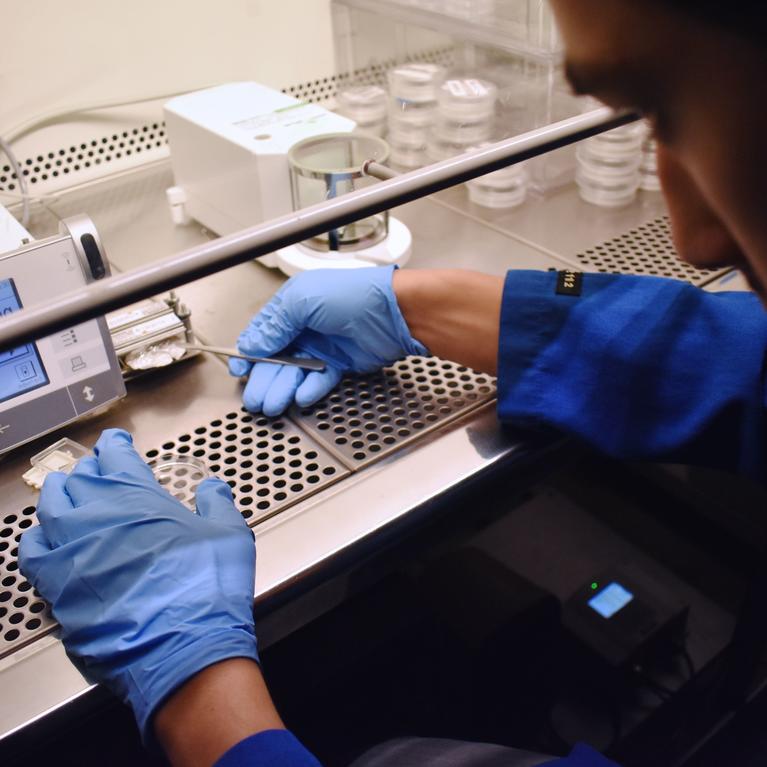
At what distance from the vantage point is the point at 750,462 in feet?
3.36

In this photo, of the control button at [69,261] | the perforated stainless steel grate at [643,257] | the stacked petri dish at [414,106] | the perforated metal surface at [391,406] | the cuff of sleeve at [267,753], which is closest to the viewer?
the cuff of sleeve at [267,753]

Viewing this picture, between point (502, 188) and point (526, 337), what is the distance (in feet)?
2.20

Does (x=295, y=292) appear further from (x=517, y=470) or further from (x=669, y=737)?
(x=669, y=737)

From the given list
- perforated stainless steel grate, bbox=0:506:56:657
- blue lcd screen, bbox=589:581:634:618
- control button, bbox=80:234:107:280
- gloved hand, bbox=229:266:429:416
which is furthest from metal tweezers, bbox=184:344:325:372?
blue lcd screen, bbox=589:581:634:618

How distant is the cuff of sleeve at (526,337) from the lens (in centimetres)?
109

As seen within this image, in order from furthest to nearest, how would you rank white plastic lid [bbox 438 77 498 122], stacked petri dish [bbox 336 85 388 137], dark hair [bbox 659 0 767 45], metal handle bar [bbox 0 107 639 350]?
stacked petri dish [bbox 336 85 388 137], white plastic lid [bbox 438 77 498 122], metal handle bar [bbox 0 107 639 350], dark hair [bbox 659 0 767 45]

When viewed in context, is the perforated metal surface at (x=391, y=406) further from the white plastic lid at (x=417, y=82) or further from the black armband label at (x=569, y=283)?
Answer: the white plastic lid at (x=417, y=82)

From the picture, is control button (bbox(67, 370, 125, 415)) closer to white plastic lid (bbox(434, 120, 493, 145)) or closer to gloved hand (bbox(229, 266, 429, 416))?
gloved hand (bbox(229, 266, 429, 416))

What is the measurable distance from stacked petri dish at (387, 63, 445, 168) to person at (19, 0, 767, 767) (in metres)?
0.64

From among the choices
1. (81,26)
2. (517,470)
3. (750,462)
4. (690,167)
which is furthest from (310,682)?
(81,26)

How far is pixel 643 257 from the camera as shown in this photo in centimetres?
151

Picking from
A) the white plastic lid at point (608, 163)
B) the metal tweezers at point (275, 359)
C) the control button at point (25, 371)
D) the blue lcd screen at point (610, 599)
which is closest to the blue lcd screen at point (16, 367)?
the control button at point (25, 371)

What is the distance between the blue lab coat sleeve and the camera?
40.4 inches

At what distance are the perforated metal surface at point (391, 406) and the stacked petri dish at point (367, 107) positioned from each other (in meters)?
0.80
